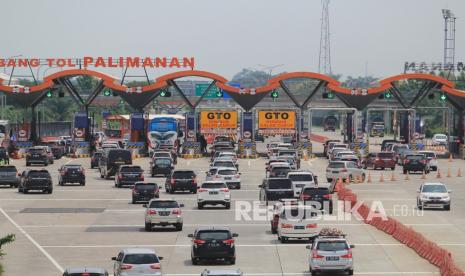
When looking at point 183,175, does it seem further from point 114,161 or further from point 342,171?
point 114,161

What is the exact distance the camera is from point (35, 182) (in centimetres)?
7056

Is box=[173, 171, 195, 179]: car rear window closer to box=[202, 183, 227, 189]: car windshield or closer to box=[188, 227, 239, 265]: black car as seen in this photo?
box=[202, 183, 227, 189]: car windshield

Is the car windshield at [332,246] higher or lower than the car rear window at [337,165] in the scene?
lower

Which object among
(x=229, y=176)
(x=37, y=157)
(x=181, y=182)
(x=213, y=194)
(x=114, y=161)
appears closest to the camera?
(x=213, y=194)

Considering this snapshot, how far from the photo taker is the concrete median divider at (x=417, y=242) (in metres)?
37.4

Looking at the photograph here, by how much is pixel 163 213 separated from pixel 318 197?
9508 mm

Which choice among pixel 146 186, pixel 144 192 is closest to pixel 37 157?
pixel 146 186

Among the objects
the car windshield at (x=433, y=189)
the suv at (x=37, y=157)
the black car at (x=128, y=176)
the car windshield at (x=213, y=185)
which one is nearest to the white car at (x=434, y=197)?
the car windshield at (x=433, y=189)

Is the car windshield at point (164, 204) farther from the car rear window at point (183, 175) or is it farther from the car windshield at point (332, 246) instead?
the car rear window at point (183, 175)

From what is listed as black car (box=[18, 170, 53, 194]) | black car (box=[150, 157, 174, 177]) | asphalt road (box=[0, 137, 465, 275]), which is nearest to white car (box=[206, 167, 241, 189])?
asphalt road (box=[0, 137, 465, 275])

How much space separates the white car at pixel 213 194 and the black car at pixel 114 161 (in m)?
22.2

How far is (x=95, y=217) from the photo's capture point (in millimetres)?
58750

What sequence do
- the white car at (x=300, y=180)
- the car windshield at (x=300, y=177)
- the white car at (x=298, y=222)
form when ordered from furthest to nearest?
the car windshield at (x=300, y=177) < the white car at (x=300, y=180) < the white car at (x=298, y=222)

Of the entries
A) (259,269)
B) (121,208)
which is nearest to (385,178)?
(121,208)
